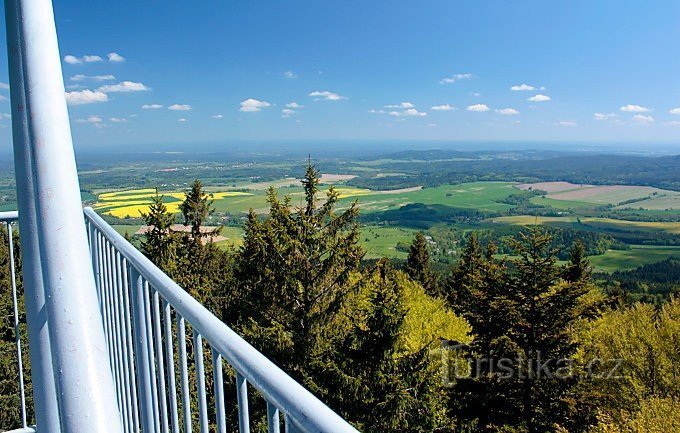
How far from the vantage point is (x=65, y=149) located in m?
0.89

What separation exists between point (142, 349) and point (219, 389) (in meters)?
0.74

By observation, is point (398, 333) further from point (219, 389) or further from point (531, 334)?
point (219, 389)

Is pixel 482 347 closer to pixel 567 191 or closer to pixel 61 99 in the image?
pixel 61 99

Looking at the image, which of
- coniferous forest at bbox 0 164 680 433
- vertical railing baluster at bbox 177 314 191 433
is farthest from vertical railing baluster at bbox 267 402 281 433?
coniferous forest at bbox 0 164 680 433

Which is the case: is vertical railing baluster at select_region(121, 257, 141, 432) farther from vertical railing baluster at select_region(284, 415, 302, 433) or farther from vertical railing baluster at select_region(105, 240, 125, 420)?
vertical railing baluster at select_region(284, 415, 302, 433)

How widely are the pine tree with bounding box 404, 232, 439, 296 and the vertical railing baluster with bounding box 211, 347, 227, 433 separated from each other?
113ft

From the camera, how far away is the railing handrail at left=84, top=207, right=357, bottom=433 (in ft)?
2.00

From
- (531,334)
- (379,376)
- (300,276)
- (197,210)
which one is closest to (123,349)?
(379,376)

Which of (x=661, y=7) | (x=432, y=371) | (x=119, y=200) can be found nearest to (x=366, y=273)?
(x=432, y=371)

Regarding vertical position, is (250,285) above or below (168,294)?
below

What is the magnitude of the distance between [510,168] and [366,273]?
146 meters

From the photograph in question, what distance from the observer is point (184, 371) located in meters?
1.26

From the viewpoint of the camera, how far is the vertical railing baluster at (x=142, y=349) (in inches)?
60.4

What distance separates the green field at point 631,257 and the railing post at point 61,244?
63500mm
